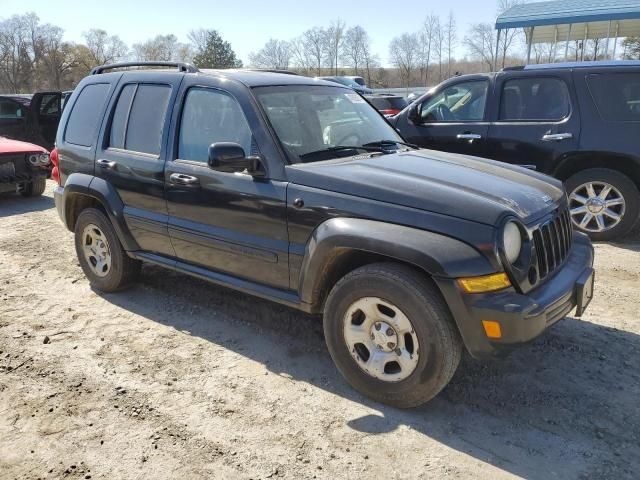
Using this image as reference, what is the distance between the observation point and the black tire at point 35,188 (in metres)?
9.34

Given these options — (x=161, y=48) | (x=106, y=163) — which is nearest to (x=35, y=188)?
(x=106, y=163)

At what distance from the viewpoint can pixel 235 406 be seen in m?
3.22

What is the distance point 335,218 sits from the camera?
318 cm

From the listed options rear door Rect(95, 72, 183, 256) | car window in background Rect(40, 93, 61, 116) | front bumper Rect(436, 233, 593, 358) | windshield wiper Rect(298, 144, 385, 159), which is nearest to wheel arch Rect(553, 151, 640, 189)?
windshield wiper Rect(298, 144, 385, 159)

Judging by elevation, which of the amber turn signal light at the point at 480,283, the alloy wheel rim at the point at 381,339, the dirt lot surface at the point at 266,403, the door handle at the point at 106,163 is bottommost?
the dirt lot surface at the point at 266,403

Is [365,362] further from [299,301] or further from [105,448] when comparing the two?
[105,448]

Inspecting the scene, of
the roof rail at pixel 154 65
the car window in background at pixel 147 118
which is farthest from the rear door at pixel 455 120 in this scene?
the car window in background at pixel 147 118

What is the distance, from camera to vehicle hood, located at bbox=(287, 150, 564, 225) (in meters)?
2.93

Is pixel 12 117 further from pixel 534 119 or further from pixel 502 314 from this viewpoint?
pixel 502 314

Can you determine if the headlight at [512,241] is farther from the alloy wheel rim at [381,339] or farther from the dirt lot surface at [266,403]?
the dirt lot surface at [266,403]

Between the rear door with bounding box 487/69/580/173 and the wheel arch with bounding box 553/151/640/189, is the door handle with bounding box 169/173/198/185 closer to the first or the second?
the rear door with bounding box 487/69/580/173

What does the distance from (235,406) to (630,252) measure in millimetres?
4768

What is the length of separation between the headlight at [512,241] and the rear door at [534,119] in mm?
3631

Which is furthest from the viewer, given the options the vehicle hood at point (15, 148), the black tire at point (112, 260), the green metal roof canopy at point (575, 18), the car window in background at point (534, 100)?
the green metal roof canopy at point (575, 18)
